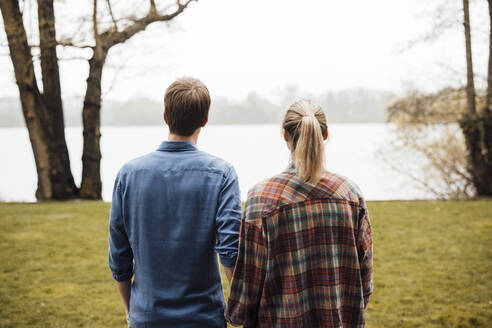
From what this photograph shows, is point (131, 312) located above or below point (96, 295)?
above

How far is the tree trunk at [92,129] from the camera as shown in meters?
10.2

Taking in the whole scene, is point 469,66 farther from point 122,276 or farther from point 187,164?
point 122,276

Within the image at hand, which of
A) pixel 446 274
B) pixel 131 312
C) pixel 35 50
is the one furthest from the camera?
pixel 35 50

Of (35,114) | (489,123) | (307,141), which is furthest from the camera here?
(489,123)

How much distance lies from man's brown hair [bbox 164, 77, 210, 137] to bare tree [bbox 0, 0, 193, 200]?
895cm

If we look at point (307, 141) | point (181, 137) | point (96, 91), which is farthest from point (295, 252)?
point (96, 91)

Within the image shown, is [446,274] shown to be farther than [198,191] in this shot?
Yes

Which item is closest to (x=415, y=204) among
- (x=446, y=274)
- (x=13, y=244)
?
(x=446, y=274)

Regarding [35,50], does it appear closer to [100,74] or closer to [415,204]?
[100,74]

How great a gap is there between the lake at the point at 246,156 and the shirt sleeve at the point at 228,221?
37.3 ft

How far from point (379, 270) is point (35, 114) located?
8.51 m

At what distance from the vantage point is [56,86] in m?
10.1

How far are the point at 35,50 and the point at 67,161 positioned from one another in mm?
2709

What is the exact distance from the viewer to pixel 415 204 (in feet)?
28.9
